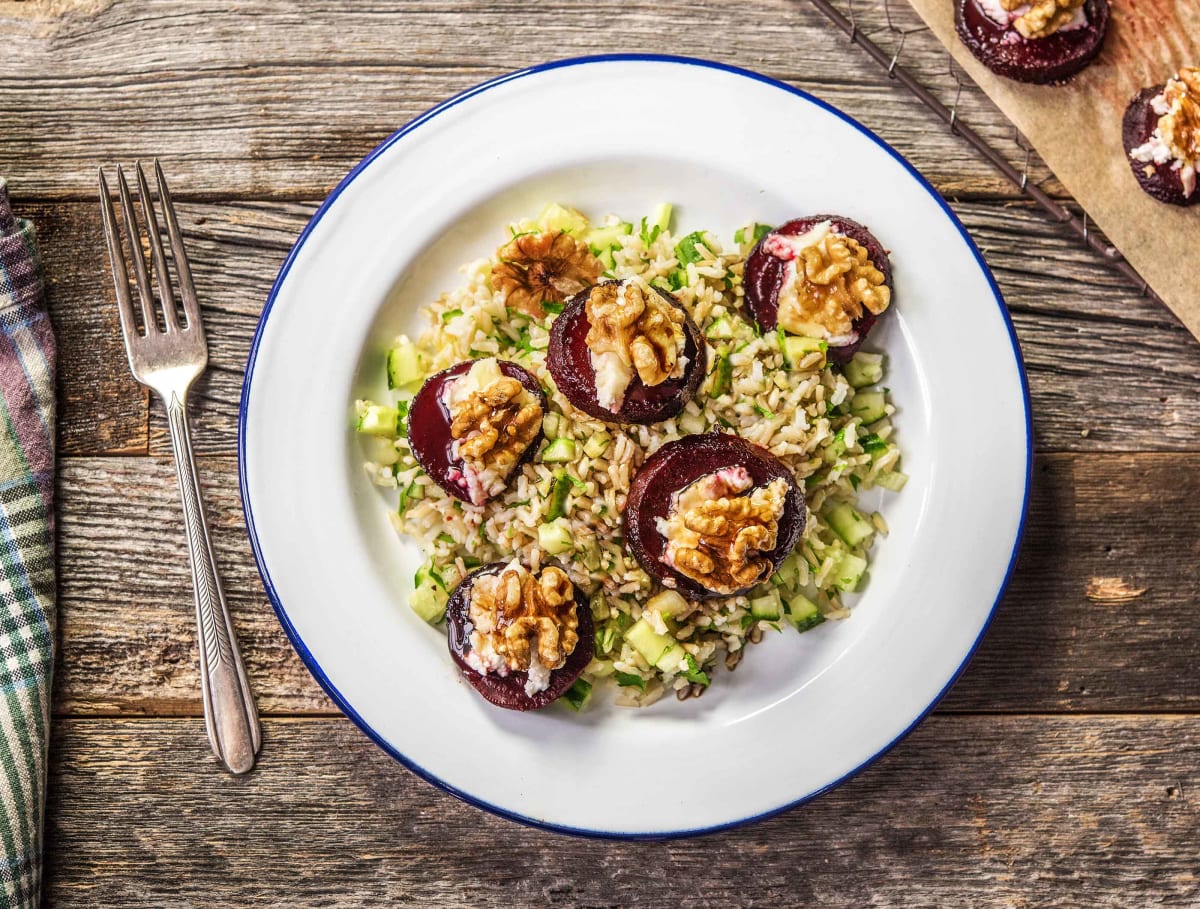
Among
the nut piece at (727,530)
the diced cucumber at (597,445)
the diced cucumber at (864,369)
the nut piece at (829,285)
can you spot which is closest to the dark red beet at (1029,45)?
the nut piece at (829,285)

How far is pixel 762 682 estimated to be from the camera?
9.47 feet

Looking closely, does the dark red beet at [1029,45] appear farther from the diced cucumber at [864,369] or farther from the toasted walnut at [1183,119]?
the diced cucumber at [864,369]

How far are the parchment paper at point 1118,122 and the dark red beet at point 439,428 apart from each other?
1.93 metres

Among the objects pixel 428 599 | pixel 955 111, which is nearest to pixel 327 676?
pixel 428 599

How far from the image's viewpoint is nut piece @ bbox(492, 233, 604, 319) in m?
2.78

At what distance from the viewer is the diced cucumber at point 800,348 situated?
2.73 metres

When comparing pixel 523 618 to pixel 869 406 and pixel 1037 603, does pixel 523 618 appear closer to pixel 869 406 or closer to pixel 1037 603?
pixel 869 406

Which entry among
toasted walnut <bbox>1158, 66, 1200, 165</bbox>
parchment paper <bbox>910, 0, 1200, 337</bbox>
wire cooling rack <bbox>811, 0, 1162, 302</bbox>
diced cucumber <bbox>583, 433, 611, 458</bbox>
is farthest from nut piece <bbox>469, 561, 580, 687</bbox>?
toasted walnut <bbox>1158, 66, 1200, 165</bbox>

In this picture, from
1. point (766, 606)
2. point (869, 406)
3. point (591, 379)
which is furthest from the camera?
point (869, 406)

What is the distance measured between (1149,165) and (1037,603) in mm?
1539

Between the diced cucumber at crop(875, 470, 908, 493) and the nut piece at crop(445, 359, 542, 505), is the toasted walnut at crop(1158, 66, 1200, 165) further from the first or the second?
the nut piece at crop(445, 359, 542, 505)

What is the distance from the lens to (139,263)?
2957 mm

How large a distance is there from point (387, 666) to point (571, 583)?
63 cm

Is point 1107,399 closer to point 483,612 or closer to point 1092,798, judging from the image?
point 1092,798
